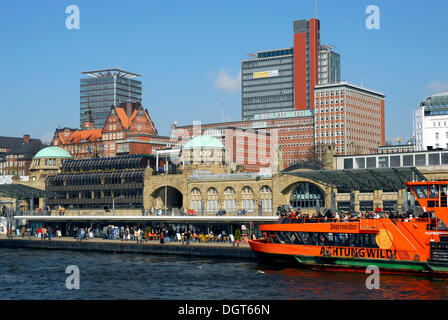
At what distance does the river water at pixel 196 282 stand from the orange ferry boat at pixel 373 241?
145cm

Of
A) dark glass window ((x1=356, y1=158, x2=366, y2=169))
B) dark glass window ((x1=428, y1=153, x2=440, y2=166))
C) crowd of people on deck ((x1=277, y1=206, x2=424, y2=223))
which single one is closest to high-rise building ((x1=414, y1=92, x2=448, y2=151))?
dark glass window ((x1=356, y1=158, x2=366, y2=169))

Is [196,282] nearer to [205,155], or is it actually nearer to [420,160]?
[420,160]

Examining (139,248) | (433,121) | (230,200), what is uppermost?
(433,121)

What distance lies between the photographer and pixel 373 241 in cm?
6141

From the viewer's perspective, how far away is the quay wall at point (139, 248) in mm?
77062

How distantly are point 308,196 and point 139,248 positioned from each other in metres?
36.9

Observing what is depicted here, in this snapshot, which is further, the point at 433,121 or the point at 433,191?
the point at 433,121

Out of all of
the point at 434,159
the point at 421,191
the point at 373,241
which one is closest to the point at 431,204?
the point at 421,191

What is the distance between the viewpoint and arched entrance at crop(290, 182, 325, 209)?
109125 millimetres

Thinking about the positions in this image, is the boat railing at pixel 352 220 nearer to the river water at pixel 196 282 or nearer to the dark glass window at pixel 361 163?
the river water at pixel 196 282

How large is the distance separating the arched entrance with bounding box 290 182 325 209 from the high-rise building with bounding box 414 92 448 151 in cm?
9042

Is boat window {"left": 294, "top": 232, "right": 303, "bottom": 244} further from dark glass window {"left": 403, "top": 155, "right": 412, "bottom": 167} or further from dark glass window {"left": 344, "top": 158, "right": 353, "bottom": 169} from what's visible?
dark glass window {"left": 344, "top": 158, "right": 353, "bottom": 169}

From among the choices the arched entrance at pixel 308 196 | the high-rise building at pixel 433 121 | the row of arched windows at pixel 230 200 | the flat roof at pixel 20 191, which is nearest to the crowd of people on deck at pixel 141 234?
the flat roof at pixel 20 191

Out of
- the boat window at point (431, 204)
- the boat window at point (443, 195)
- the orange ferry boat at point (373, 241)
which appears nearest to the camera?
the orange ferry boat at point (373, 241)
